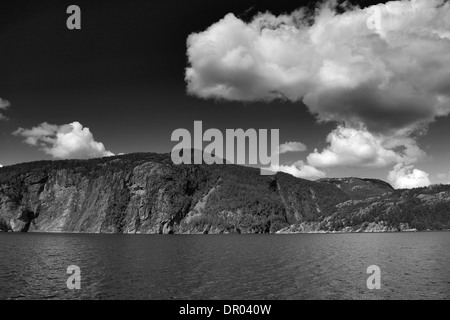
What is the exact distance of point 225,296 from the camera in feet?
136

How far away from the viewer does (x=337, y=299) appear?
40.3 metres

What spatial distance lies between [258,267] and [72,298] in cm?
3373

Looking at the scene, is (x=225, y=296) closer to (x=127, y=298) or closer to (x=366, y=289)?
(x=127, y=298)

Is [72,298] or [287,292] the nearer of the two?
[72,298]

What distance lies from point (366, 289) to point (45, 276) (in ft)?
148

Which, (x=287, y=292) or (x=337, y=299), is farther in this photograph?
(x=287, y=292)
